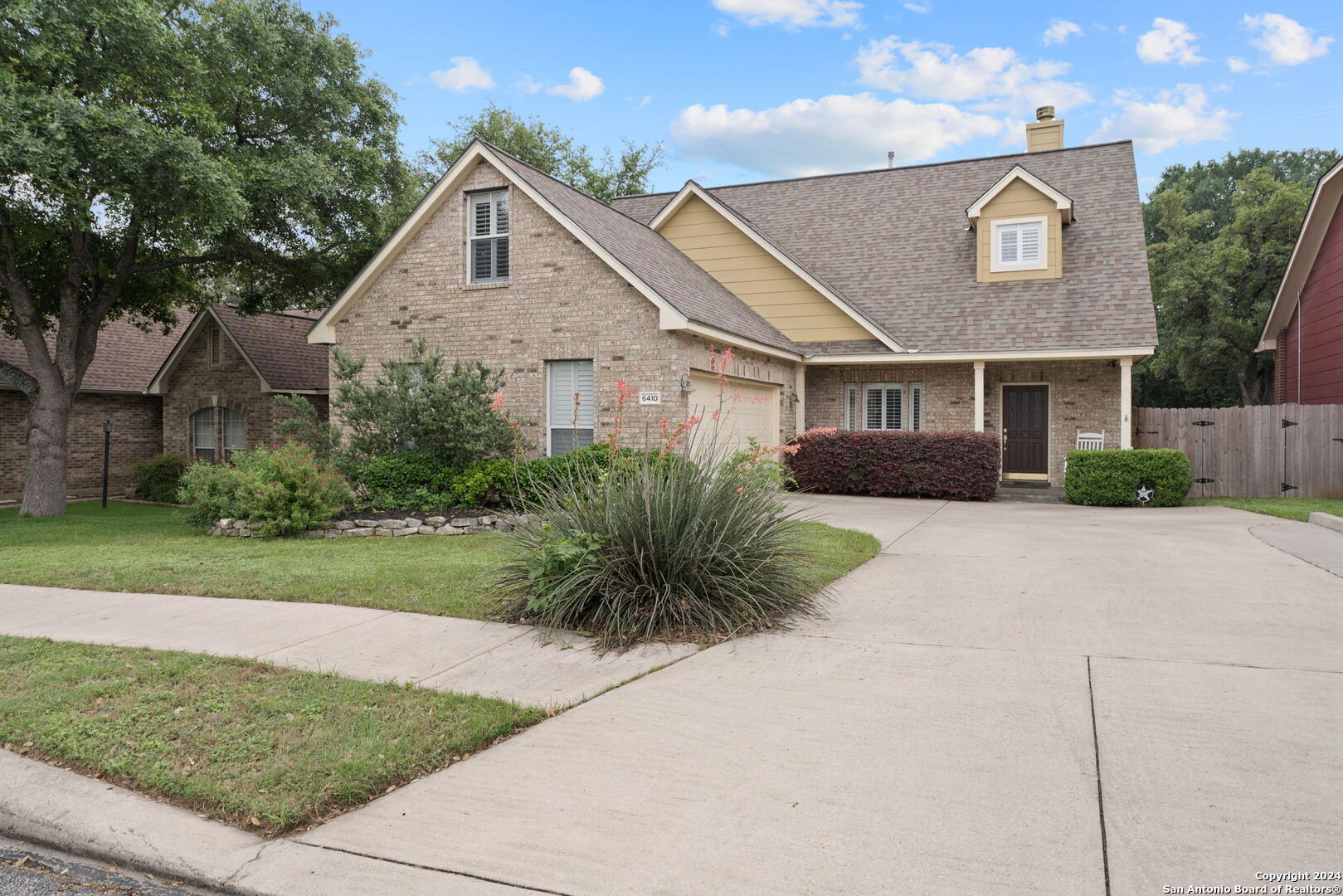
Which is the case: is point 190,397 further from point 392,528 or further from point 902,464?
point 902,464

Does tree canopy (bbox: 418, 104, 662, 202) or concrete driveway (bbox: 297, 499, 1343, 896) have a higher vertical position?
tree canopy (bbox: 418, 104, 662, 202)

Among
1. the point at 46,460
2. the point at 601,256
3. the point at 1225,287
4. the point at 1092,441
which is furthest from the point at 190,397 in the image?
the point at 1225,287

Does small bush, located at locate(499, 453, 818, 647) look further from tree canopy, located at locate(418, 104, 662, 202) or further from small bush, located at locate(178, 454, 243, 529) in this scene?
tree canopy, located at locate(418, 104, 662, 202)

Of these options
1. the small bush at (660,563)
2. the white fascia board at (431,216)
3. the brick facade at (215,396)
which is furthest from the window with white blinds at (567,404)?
the brick facade at (215,396)

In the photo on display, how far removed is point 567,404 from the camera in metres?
14.6

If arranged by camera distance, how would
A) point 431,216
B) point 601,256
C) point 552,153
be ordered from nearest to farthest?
point 601,256, point 431,216, point 552,153

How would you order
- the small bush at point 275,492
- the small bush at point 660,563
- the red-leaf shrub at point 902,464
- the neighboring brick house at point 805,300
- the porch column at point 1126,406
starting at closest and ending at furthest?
1. the small bush at point 660,563
2. the small bush at point 275,492
3. the neighboring brick house at point 805,300
4. the red-leaf shrub at point 902,464
5. the porch column at point 1126,406

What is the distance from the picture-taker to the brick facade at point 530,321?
1390cm

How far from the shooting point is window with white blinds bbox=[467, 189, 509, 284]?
49.4 ft

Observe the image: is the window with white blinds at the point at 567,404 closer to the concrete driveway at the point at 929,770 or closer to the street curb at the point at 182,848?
the concrete driveway at the point at 929,770

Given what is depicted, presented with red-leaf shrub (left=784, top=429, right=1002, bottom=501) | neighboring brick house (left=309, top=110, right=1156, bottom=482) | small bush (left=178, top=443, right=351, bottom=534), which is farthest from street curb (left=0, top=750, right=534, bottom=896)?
red-leaf shrub (left=784, top=429, right=1002, bottom=501)

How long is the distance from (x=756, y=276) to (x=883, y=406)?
3948 millimetres

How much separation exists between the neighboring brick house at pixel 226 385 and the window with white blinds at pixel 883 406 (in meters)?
13.6

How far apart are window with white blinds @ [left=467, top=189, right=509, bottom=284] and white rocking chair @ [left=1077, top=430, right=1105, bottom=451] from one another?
11565mm
